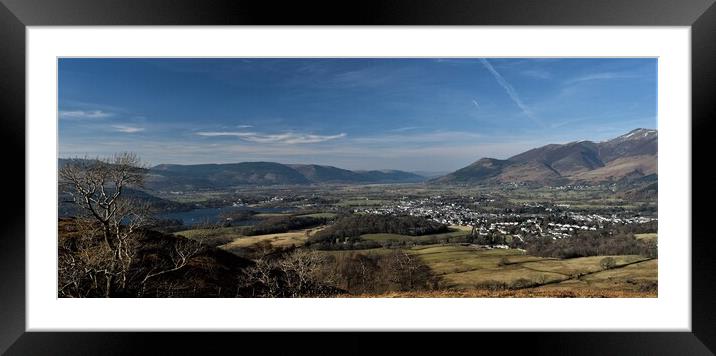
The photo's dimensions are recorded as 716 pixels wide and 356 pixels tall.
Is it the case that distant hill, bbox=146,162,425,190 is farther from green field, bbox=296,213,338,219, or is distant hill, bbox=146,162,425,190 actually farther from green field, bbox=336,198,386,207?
green field, bbox=296,213,338,219

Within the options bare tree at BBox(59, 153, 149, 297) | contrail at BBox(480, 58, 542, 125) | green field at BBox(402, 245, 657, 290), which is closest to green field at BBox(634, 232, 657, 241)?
green field at BBox(402, 245, 657, 290)

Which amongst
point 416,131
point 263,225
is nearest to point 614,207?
point 416,131

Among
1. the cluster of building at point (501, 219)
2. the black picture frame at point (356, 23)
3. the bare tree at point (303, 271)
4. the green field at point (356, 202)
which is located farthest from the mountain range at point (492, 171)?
the black picture frame at point (356, 23)

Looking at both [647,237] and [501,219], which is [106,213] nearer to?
[501,219]

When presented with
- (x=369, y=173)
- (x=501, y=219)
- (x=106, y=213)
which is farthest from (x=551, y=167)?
(x=106, y=213)

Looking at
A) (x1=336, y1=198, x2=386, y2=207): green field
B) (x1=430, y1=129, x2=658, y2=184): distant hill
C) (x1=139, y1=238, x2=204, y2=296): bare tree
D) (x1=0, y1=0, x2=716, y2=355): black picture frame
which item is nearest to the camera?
(x1=0, y1=0, x2=716, y2=355): black picture frame
